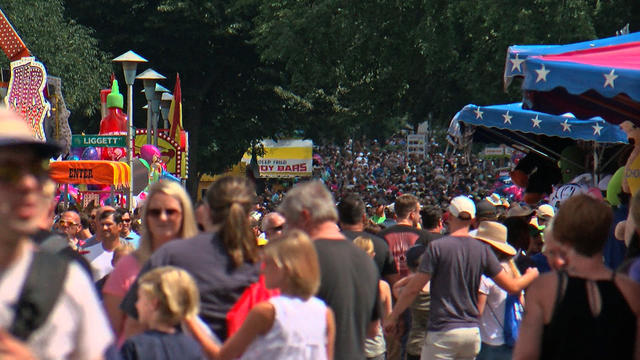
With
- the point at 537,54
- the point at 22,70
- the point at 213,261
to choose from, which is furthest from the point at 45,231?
the point at 22,70

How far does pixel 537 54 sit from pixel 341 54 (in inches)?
730

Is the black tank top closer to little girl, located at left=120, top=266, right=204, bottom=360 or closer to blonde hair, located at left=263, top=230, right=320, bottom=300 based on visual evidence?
blonde hair, located at left=263, top=230, right=320, bottom=300

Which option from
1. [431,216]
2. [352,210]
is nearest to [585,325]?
[352,210]

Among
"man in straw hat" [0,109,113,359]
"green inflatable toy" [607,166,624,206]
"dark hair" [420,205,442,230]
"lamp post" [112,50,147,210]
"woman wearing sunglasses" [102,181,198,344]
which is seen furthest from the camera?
"lamp post" [112,50,147,210]

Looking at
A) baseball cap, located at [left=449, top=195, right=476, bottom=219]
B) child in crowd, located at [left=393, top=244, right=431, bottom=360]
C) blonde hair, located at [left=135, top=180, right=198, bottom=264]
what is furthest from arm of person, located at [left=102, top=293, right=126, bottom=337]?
child in crowd, located at [left=393, top=244, right=431, bottom=360]

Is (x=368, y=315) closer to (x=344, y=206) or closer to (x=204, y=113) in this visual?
(x=344, y=206)

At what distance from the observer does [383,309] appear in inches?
310

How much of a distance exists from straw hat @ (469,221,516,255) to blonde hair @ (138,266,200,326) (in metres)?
3.93

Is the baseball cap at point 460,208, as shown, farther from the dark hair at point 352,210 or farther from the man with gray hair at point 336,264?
the man with gray hair at point 336,264

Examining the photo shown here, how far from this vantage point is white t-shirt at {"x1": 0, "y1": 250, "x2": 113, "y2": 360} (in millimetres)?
2867

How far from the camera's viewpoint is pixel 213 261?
5.07m

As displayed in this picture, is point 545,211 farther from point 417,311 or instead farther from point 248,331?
point 248,331

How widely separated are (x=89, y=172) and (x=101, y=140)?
62 centimetres

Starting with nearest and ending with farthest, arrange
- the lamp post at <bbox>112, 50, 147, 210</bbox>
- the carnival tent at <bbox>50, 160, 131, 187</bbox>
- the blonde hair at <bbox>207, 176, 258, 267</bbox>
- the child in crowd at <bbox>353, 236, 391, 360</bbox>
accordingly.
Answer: the blonde hair at <bbox>207, 176, 258, 267</bbox>, the child in crowd at <bbox>353, 236, 391, 360</bbox>, the carnival tent at <bbox>50, 160, 131, 187</bbox>, the lamp post at <bbox>112, 50, 147, 210</bbox>
